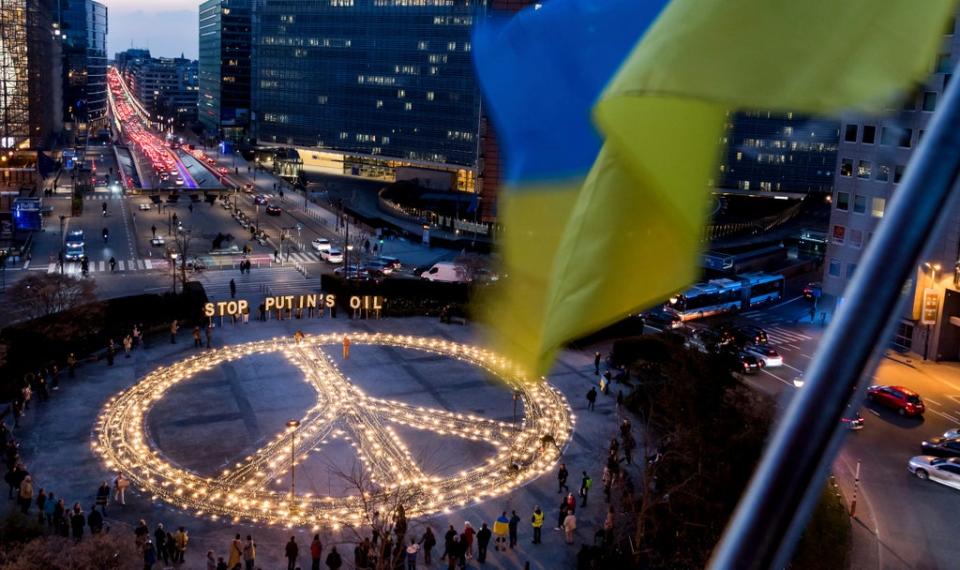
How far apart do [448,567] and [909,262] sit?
21486 millimetres

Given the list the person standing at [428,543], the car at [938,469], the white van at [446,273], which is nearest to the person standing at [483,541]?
the person standing at [428,543]

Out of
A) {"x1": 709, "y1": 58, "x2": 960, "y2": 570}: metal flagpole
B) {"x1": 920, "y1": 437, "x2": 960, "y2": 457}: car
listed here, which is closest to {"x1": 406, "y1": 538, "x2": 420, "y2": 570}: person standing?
{"x1": 709, "y1": 58, "x2": 960, "y2": 570}: metal flagpole

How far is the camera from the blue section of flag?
6.36m

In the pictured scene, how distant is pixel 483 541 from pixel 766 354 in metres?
26.3

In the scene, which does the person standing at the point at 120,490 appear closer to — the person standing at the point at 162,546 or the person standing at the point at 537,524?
the person standing at the point at 162,546

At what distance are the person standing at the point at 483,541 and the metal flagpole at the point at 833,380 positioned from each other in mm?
20915

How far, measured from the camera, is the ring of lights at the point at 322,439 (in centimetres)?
2620

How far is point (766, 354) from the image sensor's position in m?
45.0

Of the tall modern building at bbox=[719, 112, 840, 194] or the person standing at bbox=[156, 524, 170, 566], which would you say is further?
the tall modern building at bbox=[719, 112, 840, 194]

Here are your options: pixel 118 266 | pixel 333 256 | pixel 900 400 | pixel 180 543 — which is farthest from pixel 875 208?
pixel 118 266

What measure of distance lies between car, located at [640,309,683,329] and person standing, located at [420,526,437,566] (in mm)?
33161

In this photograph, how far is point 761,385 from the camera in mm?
41812

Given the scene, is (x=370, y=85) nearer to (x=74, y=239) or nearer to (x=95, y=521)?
(x=74, y=239)

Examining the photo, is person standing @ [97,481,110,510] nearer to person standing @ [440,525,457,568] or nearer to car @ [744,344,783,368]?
person standing @ [440,525,457,568]
